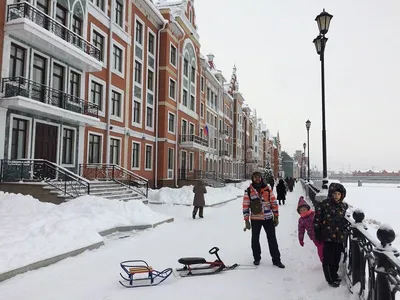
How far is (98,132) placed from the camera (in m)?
19.2

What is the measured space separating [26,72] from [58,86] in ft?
7.39

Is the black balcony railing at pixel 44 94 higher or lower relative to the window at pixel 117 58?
lower

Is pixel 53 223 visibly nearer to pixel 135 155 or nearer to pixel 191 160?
pixel 135 155

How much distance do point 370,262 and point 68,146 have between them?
16.2m

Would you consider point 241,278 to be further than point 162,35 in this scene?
No

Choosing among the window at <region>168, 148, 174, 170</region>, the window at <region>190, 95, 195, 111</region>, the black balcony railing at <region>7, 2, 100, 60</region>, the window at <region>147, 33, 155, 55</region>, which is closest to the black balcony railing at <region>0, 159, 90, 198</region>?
the black balcony railing at <region>7, 2, 100, 60</region>

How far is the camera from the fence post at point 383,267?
9.43 ft

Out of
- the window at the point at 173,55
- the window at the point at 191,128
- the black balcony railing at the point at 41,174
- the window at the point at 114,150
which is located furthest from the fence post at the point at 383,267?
the window at the point at 191,128

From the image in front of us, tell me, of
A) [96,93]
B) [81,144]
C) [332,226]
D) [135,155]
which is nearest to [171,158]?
[135,155]

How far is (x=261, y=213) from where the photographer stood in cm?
607

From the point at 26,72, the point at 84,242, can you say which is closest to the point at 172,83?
the point at 26,72

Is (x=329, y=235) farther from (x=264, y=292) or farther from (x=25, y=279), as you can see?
(x=25, y=279)

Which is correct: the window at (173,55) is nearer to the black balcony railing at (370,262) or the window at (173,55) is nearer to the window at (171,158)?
the window at (171,158)

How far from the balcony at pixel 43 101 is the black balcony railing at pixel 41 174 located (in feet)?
7.36
